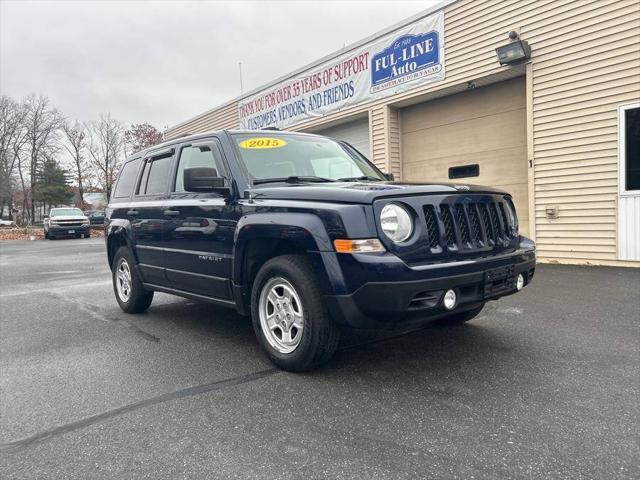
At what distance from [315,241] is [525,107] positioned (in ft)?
24.6

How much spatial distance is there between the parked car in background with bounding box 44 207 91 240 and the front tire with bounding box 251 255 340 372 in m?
25.6

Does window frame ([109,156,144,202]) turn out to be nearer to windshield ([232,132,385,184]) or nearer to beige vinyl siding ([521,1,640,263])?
windshield ([232,132,385,184])

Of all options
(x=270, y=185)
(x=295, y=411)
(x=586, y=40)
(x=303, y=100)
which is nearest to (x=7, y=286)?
(x=270, y=185)

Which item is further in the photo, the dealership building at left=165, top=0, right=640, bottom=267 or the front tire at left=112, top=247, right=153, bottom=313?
the dealership building at left=165, top=0, right=640, bottom=267

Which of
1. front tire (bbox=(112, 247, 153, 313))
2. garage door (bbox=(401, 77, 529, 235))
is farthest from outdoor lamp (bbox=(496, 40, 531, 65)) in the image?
front tire (bbox=(112, 247, 153, 313))

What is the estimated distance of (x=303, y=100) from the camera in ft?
45.1

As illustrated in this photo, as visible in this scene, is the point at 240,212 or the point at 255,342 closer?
the point at 240,212

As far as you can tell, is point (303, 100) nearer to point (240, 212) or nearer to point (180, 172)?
point (180, 172)

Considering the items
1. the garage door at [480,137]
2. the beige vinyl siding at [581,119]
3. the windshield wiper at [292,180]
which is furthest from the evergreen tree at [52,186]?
the windshield wiper at [292,180]

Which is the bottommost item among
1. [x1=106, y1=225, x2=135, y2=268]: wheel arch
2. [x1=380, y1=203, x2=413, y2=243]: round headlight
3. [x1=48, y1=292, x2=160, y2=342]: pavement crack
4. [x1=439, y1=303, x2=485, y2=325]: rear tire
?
[x1=48, y1=292, x2=160, y2=342]: pavement crack

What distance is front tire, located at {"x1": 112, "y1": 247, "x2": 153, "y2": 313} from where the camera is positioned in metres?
5.41

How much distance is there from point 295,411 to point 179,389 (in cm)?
89

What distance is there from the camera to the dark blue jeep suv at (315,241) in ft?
9.69

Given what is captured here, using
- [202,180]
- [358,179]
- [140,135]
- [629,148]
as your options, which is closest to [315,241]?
[202,180]
